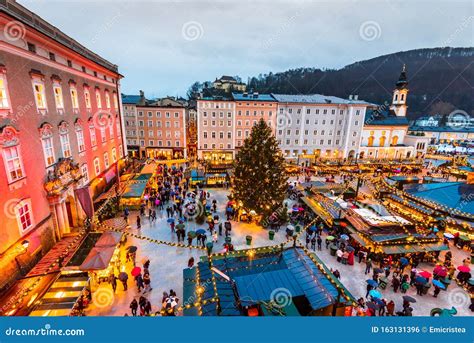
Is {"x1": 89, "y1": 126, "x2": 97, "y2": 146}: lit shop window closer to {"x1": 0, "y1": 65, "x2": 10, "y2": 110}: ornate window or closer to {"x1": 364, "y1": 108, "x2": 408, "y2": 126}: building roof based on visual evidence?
{"x1": 0, "y1": 65, "x2": 10, "y2": 110}: ornate window

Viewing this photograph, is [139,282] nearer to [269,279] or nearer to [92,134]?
[269,279]

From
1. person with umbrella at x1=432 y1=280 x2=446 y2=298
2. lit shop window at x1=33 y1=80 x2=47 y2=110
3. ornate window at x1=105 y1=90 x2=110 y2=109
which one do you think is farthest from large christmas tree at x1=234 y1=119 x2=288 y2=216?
ornate window at x1=105 y1=90 x2=110 y2=109

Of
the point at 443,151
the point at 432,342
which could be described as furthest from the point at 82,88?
the point at 443,151

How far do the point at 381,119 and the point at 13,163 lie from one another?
66.6 m

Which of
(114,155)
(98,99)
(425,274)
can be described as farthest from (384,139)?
(98,99)

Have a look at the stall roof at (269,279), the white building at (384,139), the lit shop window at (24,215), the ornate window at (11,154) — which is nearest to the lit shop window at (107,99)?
the ornate window at (11,154)

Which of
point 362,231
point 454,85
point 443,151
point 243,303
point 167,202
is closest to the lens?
point 243,303

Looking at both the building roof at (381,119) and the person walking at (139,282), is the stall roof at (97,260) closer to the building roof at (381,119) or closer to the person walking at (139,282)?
the person walking at (139,282)

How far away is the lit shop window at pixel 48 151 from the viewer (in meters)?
14.5

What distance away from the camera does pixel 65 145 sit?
679 inches

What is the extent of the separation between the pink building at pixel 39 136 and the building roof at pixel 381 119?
56.4 m

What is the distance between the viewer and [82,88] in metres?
20.7

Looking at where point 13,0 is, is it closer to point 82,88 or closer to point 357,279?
point 82,88

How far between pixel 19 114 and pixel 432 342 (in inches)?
699
